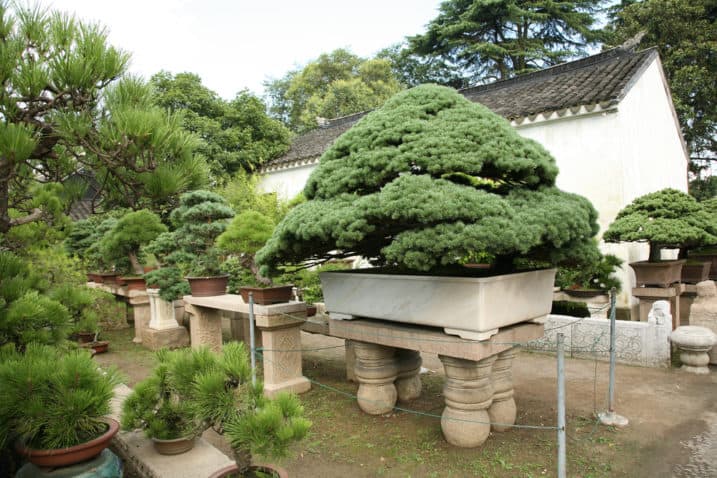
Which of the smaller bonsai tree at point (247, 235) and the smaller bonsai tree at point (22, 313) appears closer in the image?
the smaller bonsai tree at point (22, 313)

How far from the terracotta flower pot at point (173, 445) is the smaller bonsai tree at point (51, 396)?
0.57 metres

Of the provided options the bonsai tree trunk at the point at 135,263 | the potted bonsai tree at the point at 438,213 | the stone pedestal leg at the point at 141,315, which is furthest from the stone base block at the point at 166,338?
the potted bonsai tree at the point at 438,213

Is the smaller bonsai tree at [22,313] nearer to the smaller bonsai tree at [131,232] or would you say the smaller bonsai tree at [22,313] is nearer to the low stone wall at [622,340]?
the low stone wall at [622,340]

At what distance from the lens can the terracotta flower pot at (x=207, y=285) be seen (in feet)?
17.4

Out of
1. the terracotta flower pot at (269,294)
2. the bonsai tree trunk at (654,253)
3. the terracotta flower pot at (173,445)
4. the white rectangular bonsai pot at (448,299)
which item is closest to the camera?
the terracotta flower pot at (173,445)

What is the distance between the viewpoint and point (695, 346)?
4.77 meters

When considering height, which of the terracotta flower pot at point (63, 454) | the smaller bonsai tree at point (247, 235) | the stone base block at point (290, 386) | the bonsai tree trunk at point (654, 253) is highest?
the smaller bonsai tree at point (247, 235)

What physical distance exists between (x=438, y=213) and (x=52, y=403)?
200cm

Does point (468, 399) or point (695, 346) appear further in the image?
point (695, 346)

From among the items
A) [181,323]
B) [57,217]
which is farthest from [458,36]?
[57,217]

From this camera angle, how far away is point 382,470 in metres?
2.98

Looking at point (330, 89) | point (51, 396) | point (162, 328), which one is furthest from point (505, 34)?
point (51, 396)

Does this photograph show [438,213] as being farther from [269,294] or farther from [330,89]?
[330,89]

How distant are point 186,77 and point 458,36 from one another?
10422 millimetres
